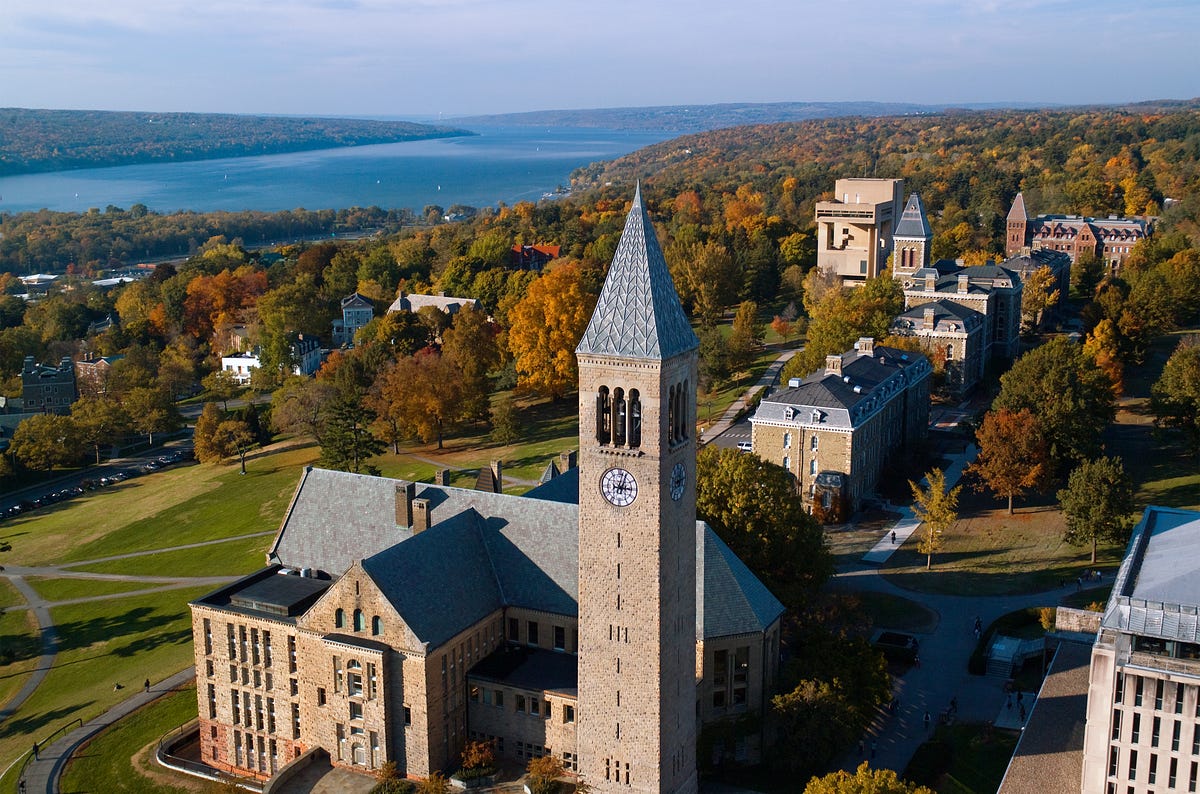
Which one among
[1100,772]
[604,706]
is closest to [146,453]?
[604,706]

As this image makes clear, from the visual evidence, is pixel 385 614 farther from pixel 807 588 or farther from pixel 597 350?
pixel 807 588

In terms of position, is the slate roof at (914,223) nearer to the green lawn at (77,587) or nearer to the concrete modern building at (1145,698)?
the concrete modern building at (1145,698)

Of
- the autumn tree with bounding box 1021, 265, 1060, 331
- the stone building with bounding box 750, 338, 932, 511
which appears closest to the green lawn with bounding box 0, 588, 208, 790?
the stone building with bounding box 750, 338, 932, 511

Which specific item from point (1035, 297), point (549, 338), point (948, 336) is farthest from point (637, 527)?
point (1035, 297)

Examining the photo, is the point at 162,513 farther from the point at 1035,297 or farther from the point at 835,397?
the point at 1035,297

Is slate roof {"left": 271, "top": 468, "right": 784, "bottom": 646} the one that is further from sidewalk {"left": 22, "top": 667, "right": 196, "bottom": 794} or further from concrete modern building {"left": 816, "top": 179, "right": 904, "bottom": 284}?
concrete modern building {"left": 816, "top": 179, "right": 904, "bottom": 284}

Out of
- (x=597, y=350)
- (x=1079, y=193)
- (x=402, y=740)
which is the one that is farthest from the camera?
(x=1079, y=193)
